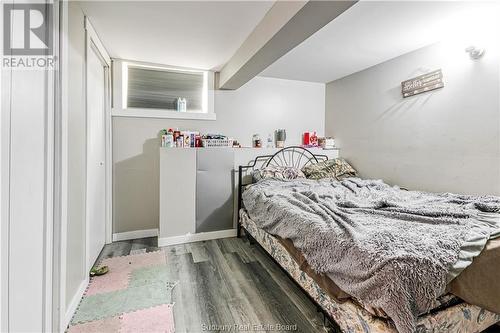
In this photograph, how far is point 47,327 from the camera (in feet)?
4.36

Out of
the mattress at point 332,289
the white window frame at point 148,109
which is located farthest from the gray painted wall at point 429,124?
the white window frame at point 148,109

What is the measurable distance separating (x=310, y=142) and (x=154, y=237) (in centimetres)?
275

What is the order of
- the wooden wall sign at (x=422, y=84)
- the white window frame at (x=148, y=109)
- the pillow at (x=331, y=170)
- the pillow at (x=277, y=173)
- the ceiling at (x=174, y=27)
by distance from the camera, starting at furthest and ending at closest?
the pillow at (x=331, y=170) → the pillow at (x=277, y=173) → the white window frame at (x=148, y=109) → the wooden wall sign at (x=422, y=84) → the ceiling at (x=174, y=27)

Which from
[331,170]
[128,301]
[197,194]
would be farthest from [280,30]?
[128,301]

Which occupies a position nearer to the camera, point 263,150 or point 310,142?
point 263,150

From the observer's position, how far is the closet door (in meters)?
3.00

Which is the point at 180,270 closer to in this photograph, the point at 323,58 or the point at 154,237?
the point at 154,237

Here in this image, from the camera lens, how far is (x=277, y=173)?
3186 mm

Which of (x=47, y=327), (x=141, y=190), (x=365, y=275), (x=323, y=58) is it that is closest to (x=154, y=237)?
(x=141, y=190)

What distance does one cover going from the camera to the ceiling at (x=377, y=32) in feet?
6.43

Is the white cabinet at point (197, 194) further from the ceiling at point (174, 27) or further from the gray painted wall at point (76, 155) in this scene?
the ceiling at point (174, 27)

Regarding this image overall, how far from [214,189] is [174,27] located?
183 centimetres

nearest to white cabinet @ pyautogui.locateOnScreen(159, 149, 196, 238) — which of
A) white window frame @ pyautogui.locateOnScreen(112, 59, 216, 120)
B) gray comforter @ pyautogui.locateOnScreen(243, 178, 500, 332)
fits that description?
white window frame @ pyautogui.locateOnScreen(112, 59, 216, 120)

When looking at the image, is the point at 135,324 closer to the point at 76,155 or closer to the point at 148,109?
the point at 76,155
